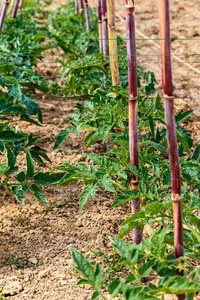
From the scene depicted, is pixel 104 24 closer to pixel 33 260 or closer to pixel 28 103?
pixel 28 103

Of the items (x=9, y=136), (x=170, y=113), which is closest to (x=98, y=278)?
(x=170, y=113)

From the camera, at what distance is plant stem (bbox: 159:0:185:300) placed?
1031mm

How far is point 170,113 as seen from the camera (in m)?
1.12

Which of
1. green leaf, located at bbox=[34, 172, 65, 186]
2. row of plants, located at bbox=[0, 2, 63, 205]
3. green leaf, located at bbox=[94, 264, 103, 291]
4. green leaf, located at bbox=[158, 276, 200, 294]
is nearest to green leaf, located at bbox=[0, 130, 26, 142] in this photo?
row of plants, located at bbox=[0, 2, 63, 205]

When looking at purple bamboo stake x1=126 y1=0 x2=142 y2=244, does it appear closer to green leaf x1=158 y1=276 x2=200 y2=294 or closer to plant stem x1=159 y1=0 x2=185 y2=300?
plant stem x1=159 y1=0 x2=185 y2=300

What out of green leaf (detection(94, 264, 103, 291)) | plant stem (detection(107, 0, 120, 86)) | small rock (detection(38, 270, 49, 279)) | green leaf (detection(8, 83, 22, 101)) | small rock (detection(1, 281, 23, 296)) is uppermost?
plant stem (detection(107, 0, 120, 86))

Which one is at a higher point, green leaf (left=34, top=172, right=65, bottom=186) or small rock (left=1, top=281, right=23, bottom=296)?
green leaf (left=34, top=172, right=65, bottom=186)

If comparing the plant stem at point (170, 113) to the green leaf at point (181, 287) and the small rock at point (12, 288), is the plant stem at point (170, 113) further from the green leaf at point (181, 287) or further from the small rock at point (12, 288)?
the small rock at point (12, 288)

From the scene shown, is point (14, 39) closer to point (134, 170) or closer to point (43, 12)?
point (134, 170)

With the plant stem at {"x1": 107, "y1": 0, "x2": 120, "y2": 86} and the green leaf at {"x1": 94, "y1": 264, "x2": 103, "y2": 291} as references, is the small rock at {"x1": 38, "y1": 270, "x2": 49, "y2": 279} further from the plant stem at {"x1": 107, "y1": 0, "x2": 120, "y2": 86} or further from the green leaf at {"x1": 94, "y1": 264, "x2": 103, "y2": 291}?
the plant stem at {"x1": 107, "y1": 0, "x2": 120, "y2": 86}

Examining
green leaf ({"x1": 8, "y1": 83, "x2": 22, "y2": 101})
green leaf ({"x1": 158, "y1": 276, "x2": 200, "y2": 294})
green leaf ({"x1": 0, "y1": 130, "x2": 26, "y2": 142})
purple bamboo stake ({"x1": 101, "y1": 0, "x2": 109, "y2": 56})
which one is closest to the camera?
green leaf ({"x1": 158, "y1": 276, "x2": 200, "y2": 294})

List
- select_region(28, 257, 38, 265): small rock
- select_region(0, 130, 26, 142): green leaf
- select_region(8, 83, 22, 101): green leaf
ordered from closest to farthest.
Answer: select_region(28, 257, 38, 265): small rock, select_region(0, 130, 26, 142): green leaf, select_region(8, 83, 22, 101): green leaf

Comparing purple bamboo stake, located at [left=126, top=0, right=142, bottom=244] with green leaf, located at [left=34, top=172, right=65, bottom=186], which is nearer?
purple bamboo stake, located at [left=126, top=0, right=142, bottom=244]

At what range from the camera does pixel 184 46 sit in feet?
13.7
